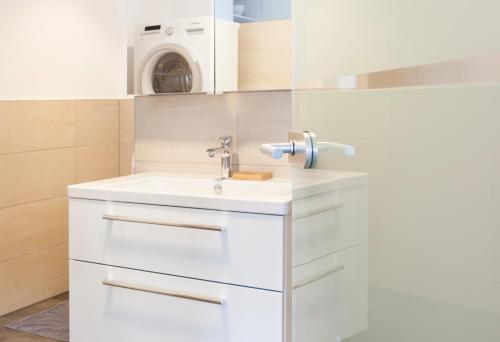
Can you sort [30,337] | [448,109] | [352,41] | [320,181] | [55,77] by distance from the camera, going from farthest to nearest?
1. [55,77]
2. [30,337]
3. [320,181]
4. [352,41]
5. [448,109]

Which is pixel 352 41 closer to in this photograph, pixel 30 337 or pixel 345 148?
pixel 345 148

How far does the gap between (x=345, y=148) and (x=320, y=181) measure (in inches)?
7.5

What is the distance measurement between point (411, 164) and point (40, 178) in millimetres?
3241

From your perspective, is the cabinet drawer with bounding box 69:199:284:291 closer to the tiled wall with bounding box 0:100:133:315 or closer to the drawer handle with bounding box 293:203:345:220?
the drawer handle with bounding box 293:203:345:220

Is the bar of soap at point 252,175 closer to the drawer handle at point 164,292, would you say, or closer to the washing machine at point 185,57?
the washing machine at point 185,57

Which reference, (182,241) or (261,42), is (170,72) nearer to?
(261,42)

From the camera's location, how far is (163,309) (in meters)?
2.46

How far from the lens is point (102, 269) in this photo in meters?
2.58

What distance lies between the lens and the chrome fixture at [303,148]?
1.24 metres

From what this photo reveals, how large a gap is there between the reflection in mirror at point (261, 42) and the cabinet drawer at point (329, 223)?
56.1 inches

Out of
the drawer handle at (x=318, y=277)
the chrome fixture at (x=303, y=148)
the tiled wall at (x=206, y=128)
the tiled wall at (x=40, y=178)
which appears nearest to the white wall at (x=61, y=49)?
the tiled wall at (x=40, y=178)

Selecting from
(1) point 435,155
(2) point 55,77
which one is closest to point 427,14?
(1) point 435,155

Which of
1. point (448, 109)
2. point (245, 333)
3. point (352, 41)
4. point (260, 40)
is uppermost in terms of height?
point (260, 40)

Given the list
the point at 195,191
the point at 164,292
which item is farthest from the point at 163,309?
the point at 195,191
